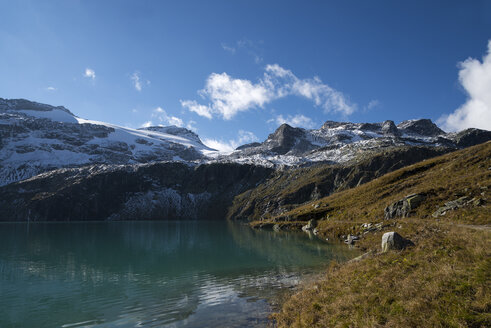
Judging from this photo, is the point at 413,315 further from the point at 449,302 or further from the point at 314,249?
the point at 314,249

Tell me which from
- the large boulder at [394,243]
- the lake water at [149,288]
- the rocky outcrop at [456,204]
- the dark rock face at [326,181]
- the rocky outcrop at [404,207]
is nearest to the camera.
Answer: the lake water at [149,288]

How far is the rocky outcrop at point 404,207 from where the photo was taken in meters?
46.9

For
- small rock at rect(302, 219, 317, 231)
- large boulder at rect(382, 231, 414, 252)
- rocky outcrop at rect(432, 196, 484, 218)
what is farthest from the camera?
small rock at rect(302, 219, 317, 231)

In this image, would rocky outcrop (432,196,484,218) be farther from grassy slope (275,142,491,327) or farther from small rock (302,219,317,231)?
small rock (302,219,317,231)

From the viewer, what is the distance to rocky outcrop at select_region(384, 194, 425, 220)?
154 feet

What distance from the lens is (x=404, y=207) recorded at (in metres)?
48.0

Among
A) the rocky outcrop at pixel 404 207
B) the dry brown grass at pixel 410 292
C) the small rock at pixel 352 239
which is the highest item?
the rocky outcrop at pixel 404 207

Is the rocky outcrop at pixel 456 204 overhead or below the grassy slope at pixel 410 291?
overhead

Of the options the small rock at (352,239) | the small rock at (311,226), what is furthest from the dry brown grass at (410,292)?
the small rock at (311,226)

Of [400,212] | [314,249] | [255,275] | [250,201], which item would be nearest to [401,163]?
[250,201]

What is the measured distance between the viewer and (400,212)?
47.8 metres

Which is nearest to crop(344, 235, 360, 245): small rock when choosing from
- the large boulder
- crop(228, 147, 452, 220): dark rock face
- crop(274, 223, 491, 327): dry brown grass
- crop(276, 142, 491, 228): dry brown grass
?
crop(276, 142, 491, 228): dry brown grass

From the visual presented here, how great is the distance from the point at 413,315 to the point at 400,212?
1642 inches

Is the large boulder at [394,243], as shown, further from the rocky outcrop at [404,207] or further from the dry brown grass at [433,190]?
the rocky outcrop at [404,207]
